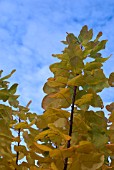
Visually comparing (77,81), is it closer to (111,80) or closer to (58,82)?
(58,82)

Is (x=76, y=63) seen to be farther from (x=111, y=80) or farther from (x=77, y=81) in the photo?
(x=111, y=80)

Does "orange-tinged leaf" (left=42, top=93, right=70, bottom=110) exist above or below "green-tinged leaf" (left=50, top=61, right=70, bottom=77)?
below

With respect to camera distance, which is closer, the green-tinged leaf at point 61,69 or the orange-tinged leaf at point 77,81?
the orange-tinged leaf at point 77,81

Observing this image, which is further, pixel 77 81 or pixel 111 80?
pixel 111 80

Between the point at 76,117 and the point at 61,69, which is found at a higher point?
the point at 61,69

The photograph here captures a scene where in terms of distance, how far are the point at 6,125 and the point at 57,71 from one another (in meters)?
0.36

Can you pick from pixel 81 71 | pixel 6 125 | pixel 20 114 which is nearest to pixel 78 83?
pixel 81 71

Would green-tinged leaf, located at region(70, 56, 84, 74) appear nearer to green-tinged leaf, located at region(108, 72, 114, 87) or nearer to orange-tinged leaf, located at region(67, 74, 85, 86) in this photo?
orange-tinged leaf, located at region(67, 74, 85, 86)

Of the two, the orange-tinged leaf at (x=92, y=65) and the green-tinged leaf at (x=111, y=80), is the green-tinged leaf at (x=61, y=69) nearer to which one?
the orange-tinged leaf at (x=92, y=65)

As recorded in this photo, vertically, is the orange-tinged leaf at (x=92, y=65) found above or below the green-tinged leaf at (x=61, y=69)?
below

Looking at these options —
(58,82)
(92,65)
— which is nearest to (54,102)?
(58,82)

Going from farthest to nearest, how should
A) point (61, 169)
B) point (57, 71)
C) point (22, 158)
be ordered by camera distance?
point (22, 158) < point (57, 71) < point (61, 169)

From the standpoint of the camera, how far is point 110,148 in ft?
3.94

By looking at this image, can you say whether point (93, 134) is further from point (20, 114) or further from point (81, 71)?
point (20, 114)
